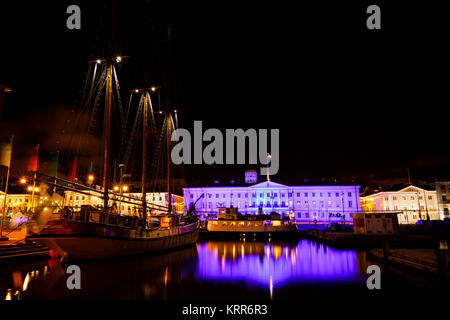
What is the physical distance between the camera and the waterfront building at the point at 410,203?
77250 mm

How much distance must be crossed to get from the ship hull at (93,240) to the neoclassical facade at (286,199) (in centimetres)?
6275

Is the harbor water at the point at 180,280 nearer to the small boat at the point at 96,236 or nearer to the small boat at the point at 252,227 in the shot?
the small boat at the point at 96,236

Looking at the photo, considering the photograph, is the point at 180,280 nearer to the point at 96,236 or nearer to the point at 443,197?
the point at 96,236

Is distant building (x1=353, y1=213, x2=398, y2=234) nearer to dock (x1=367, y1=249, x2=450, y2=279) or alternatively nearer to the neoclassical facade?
dock (x1=367, y1=249, x2=450, y2=279)

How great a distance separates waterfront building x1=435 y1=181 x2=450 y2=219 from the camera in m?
75.1

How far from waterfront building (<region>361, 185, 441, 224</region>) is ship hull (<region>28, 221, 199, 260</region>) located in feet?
243

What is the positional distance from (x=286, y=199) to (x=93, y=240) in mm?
72539

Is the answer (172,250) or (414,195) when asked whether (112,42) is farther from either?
(414,195)

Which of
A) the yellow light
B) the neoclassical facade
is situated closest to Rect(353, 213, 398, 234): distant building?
the yellow light

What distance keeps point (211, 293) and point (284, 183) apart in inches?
3178

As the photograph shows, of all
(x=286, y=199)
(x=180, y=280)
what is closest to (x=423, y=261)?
(x=180, y=280)

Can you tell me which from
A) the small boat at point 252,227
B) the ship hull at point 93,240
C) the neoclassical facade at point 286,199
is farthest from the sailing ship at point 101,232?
the neoclassical facade at point 286,199

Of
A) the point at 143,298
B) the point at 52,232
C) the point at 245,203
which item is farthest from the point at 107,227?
the point at 245,203
